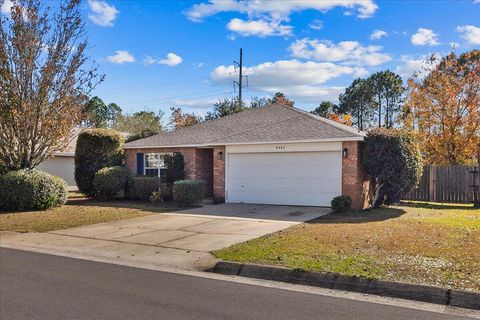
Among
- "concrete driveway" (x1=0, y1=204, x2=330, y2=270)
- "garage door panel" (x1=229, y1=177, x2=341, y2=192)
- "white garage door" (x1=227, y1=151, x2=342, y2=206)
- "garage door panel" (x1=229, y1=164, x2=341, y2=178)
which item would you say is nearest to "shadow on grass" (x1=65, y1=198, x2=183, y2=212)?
"concrete driveway" (x1=0, y1=204, x2=330, y2=270)

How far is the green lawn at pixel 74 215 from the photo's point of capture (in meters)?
12.4

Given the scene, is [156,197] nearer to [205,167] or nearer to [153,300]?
[205,167]

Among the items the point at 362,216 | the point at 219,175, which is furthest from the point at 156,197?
the point at 362,216

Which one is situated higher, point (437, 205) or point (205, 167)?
point (205, 167)

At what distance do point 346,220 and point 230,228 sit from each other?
3602 millimetres

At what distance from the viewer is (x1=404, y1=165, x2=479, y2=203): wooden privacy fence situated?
1878 centimetres

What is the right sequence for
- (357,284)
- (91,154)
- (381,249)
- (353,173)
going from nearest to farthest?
(357,284)
(381,249)
(353,173)
(91,154)

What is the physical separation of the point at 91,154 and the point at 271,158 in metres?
8.75

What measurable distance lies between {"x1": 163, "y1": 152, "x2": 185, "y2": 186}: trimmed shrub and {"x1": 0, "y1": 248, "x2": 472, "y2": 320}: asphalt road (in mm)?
12391

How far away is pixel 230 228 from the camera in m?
11.6

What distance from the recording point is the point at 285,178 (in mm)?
16812

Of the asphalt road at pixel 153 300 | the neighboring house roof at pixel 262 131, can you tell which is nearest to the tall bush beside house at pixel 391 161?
the neighboring house roof at pixel 262 131

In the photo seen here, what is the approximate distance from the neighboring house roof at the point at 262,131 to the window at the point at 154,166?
590 millimetres

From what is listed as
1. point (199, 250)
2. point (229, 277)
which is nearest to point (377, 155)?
point (199, 250)
